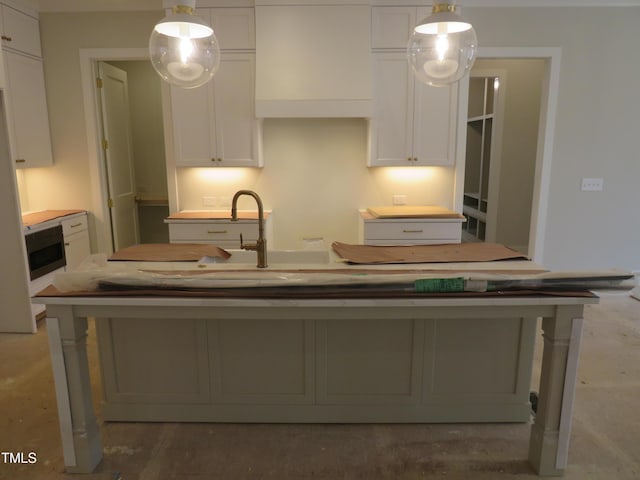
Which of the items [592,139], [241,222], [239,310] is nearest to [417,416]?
[239,310]

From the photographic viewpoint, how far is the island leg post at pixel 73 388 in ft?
6.22

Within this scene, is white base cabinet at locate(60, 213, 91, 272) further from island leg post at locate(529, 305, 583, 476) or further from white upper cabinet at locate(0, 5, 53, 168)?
island leg post at locate(529, 305, 583, 476)

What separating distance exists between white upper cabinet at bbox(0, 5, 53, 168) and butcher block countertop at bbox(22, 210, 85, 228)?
442mm

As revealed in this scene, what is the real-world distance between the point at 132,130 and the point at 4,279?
2973mm

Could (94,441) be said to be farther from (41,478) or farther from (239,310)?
(239,310)

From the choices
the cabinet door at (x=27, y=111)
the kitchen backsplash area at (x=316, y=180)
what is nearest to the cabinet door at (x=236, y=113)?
the kitchen backsplash area at (x=316, y=180)

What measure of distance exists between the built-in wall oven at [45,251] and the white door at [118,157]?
0.76 meters

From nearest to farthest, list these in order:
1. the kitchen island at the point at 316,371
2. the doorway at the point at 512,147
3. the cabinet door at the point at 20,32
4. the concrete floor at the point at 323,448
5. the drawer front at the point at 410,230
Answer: the concrete floor at the point at 323,448 → the kitchen island at the point at 316,371 → the cabinet door at the point at 20,32 → the drawer front at the point at 410,230 → the doorway at the point at 512,147

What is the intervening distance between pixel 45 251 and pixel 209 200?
4.79 feet

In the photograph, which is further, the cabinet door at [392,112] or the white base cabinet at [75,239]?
the white base cabinet at [75,239]

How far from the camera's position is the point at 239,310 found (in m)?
1.87

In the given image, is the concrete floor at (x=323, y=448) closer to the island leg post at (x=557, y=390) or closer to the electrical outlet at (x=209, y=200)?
the island leg post at (x=557, y=390)

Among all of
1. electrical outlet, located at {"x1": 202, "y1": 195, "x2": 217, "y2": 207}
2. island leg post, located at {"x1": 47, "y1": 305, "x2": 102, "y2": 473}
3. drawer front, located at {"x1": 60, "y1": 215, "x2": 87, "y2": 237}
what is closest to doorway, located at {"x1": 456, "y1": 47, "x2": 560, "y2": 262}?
electrical outlet, located at {"x1": 202, "y1": 195, "x2": 217, "y2": 207}

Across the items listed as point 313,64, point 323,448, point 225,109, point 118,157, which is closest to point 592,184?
point 313,64
